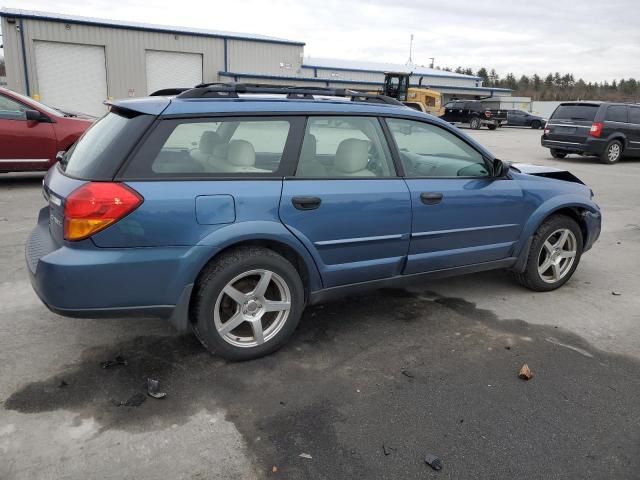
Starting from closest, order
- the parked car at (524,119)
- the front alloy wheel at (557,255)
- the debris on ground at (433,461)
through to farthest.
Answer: the debris on ground at (433,461) < the front alloy wheel at (557,255) < the parked car at (524,119)

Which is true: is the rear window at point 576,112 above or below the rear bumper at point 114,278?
above

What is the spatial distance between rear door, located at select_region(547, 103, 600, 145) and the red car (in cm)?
1239

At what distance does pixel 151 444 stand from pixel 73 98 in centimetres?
2734

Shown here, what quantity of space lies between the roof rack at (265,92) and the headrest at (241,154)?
323 mm

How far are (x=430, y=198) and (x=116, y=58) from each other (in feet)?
88.7

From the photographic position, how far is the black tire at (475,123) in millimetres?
31750

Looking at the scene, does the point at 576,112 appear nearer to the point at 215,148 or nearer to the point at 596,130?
the point at 596,130

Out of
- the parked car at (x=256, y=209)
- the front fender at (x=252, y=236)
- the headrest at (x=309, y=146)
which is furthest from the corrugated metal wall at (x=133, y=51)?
the front fender at (x=252, y=236)

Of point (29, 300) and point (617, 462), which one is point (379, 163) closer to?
point (617, 462)

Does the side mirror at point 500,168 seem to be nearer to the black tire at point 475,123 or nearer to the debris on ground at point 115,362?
the debris on ground at point 115,362

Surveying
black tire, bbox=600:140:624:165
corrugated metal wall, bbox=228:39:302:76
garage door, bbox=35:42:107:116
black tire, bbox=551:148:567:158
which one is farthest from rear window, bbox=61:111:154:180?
corrugated metal wall, bbox=228:39:302:76

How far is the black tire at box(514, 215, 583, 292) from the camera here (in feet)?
14.6

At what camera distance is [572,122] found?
14.8m

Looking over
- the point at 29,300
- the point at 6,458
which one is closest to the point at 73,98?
the point at 29,300
